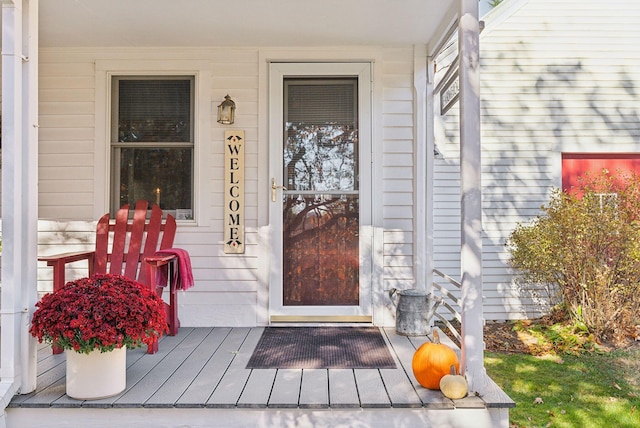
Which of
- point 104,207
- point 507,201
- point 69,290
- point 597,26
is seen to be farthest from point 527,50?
point 69,290

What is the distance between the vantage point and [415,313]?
3.76 meters

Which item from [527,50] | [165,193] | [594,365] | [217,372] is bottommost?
[594,365]

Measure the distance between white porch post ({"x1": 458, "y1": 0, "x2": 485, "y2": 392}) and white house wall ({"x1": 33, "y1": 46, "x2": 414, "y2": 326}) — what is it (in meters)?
1.58

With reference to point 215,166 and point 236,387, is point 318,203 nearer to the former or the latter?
point 215,166

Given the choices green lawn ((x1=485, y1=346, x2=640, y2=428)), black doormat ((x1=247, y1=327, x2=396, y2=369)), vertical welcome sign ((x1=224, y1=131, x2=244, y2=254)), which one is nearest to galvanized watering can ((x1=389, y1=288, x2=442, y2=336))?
black doormat ((x1=247, y1=327, x2=396, y2=369))

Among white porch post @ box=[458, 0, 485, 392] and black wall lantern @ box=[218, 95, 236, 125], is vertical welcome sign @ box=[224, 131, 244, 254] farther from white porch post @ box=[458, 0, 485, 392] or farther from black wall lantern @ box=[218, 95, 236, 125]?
white porch post @ box=[458, 0, 485, 392]

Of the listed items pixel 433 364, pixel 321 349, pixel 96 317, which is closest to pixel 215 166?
pixel 321 349

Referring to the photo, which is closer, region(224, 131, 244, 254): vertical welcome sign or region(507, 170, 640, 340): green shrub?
region(224, 131, 244, 254): vertical welcome sign

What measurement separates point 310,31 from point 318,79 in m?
0.46

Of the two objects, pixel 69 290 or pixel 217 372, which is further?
pixel 217 372

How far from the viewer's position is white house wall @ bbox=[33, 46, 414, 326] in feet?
13.7

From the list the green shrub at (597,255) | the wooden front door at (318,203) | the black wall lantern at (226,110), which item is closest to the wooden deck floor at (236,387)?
the wooden front door at (318,203)

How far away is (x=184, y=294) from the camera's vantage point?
4.19 metres

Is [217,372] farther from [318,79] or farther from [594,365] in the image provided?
[594,365]
